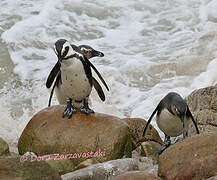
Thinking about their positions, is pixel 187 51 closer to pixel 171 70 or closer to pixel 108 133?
pixel 171 70

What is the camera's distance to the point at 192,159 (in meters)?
4.70

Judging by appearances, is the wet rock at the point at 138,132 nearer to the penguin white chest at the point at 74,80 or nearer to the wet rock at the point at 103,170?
the penguin white chest at the point at 74,80

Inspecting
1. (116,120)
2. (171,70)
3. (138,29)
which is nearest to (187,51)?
(171,70)

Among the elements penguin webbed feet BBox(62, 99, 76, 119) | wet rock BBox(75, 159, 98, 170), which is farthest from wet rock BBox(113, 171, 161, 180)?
penguin webbed feet BBox(62, 99, 76, 119)

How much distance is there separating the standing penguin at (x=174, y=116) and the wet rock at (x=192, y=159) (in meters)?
1.35

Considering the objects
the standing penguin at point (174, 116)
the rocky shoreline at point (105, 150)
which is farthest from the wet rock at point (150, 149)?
the standing penguin at point (174, 116)

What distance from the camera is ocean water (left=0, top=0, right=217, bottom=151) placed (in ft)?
35.0

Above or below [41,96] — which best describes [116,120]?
above

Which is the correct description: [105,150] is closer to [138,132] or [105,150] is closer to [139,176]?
[138,132]

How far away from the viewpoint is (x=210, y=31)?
14.1 metres

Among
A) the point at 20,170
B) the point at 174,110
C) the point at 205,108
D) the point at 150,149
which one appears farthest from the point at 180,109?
the point at 20,170

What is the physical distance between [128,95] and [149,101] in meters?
0.63

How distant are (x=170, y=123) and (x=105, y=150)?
93cm

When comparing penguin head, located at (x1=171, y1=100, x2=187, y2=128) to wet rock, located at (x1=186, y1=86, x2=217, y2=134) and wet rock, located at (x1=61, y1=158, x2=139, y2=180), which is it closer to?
wet rock, located at (x1=186, y1=86, x2=217, y2=134)
